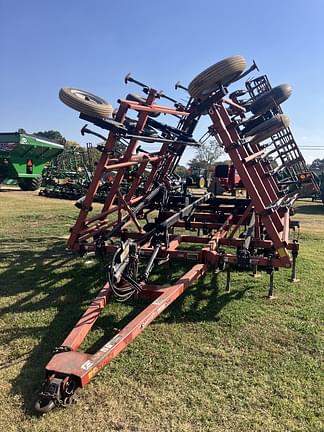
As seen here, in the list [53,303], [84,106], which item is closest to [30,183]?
[84,106]

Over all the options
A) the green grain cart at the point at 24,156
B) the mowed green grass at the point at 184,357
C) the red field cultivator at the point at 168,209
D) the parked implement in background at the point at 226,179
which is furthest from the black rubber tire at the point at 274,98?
the green grain cart at the point at 24,156

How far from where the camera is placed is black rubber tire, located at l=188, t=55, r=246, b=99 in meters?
4.53

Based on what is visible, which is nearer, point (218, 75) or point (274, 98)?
point (218, 75)

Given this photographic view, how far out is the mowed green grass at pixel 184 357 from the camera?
2.54 metres

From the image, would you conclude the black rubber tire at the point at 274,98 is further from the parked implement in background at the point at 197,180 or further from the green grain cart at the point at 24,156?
the green grain cart at the point at 24,156

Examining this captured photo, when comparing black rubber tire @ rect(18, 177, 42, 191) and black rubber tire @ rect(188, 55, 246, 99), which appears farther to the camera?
black rubber tire @ rect(18, 177, 42, 191)

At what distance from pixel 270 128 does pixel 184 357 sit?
11.3 feet

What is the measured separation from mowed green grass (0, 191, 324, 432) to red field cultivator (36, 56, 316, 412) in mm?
268

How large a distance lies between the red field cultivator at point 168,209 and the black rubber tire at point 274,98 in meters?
0.02

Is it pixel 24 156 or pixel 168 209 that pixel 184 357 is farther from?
pixel 24 156

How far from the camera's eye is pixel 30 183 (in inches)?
854

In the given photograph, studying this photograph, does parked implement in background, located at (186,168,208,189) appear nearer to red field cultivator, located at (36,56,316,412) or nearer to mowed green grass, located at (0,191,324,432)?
red field cultivator, located at (36,56,316,412)

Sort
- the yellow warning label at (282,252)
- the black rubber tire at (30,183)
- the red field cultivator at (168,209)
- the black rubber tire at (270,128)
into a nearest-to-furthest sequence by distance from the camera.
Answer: the red field cultivator at (168,209), the yellow warning label at (282,252), the black rubber tire at (270,128), the black rubber tire at (30,183)

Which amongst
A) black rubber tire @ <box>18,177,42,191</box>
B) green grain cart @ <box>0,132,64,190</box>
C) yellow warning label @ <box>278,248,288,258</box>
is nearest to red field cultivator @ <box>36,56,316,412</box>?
yellow warning label @ <box>278,248,288,258</box>
